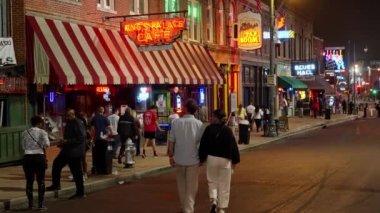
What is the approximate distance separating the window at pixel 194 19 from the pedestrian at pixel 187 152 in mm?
21242

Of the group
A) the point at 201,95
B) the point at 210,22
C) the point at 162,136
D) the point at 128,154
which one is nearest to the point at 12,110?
the point at 128,154

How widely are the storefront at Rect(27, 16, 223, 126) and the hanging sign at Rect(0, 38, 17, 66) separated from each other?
38.8 inches

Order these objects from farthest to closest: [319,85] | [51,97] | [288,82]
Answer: [319,85]
[288,82]
[51,97]

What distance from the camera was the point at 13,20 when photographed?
59.4 feet

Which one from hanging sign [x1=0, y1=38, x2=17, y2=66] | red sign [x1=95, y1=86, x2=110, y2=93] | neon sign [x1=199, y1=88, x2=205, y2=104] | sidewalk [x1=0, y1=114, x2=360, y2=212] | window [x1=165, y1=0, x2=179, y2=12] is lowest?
sidewalk [x1=0, y1=114, x2=360, y2=212]

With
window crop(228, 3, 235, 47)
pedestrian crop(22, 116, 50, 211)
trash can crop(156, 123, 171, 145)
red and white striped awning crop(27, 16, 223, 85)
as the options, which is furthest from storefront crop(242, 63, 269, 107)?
pedestrian crop(22, 116, 50, 211)

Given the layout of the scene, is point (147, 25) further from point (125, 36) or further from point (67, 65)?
point (67, 65)

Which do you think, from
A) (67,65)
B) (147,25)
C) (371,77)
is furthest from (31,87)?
(371,77)

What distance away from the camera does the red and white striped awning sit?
1866cm

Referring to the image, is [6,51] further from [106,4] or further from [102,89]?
[106,4]

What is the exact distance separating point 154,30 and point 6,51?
6.18 meters

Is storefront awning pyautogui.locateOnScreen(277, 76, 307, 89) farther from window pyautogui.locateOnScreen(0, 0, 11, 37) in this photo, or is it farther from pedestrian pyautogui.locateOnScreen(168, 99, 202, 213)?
pedestrian pyautogui.locateOnScreen(168, 99, 202, 213)

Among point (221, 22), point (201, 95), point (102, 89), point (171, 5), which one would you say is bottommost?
point (201, 95)

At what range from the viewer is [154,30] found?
21703 mm
